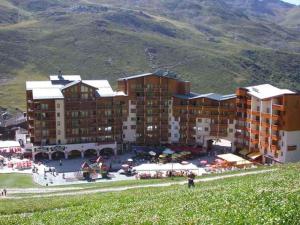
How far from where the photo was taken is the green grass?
85562mm

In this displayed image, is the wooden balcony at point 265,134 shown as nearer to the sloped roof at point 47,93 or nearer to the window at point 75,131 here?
the window at point 75,131

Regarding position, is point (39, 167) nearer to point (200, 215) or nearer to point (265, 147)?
point (265, 147)

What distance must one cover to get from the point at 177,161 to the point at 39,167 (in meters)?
30.6

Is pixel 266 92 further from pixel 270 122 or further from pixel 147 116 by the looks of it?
pixel 147 116

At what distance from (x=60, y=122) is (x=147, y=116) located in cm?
2302

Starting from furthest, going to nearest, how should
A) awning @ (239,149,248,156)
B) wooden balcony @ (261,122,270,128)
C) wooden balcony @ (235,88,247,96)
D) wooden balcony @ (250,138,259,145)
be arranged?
wooden balcony @ (235,88,247,96), awning @ (239,149,248,156), wooden balcony @ (250,138,259,145), wooden balcony @ (261,122,270,128)

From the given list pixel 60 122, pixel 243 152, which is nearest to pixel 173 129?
pixel 243 152

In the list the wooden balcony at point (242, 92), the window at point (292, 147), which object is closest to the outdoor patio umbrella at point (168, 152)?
the wooden balcony at point (242, 92)

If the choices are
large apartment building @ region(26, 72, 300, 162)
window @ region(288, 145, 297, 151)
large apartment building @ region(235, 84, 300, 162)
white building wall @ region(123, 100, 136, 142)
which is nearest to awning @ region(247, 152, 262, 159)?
large apartment building @ region(26, 72, 300, 162)

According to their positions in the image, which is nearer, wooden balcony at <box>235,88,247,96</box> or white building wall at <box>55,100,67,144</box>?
wooden balcony at <box>235,88,247,96</box>

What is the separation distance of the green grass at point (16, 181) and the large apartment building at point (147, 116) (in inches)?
590

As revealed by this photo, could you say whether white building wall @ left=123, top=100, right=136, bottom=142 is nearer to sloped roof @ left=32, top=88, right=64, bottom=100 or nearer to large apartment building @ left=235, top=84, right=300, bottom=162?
sloped roof @ left=32, top=88, right=64, bottom=100

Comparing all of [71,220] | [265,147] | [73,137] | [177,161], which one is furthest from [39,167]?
[71,220]

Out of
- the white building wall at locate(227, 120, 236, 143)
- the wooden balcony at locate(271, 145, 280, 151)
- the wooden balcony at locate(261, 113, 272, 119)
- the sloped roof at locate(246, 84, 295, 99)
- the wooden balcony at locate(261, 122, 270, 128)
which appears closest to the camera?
the wooden balcony at locate(271, 145, 280, 151)
